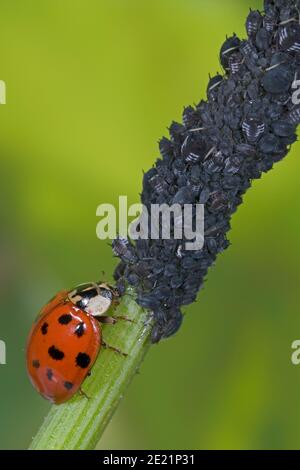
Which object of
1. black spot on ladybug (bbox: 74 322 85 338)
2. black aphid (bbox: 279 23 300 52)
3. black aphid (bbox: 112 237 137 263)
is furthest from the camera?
black spot on ladybug (bbox: 74 322 85 338)

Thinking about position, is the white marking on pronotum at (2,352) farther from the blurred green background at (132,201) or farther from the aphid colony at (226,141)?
the aphid colony at (226,141)

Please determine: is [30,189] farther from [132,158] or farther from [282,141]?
[282,141]

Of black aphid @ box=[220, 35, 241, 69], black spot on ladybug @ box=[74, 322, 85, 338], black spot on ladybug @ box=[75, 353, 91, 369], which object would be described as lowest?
black spot on ladybug @ box=[75, 353, 91, 369]

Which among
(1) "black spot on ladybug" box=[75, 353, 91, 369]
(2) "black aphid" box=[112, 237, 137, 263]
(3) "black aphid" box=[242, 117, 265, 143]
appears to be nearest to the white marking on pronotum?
(1) "black spot on ladybug" box=[75, 353, 91, 369]

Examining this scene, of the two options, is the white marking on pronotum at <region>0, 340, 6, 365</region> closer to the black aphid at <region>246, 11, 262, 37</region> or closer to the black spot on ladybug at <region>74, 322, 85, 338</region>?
the black spot on ladybug at <region>74, 322, 85, 338</region>

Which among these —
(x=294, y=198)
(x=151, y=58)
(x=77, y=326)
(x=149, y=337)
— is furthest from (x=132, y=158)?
(x=149, y=337)

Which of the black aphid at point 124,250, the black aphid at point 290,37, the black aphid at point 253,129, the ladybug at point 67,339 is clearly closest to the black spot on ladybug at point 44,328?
the ladybug at point 67,339

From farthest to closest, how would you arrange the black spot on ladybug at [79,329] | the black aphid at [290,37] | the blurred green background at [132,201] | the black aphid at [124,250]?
1. the blurred green background at [132,201]
2. the black spot on ladybug at [79,329]
3. the black aphid at [124,250]
4. the black aphid at [290,37]

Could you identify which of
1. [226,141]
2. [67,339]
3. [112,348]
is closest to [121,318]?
[112,348]
